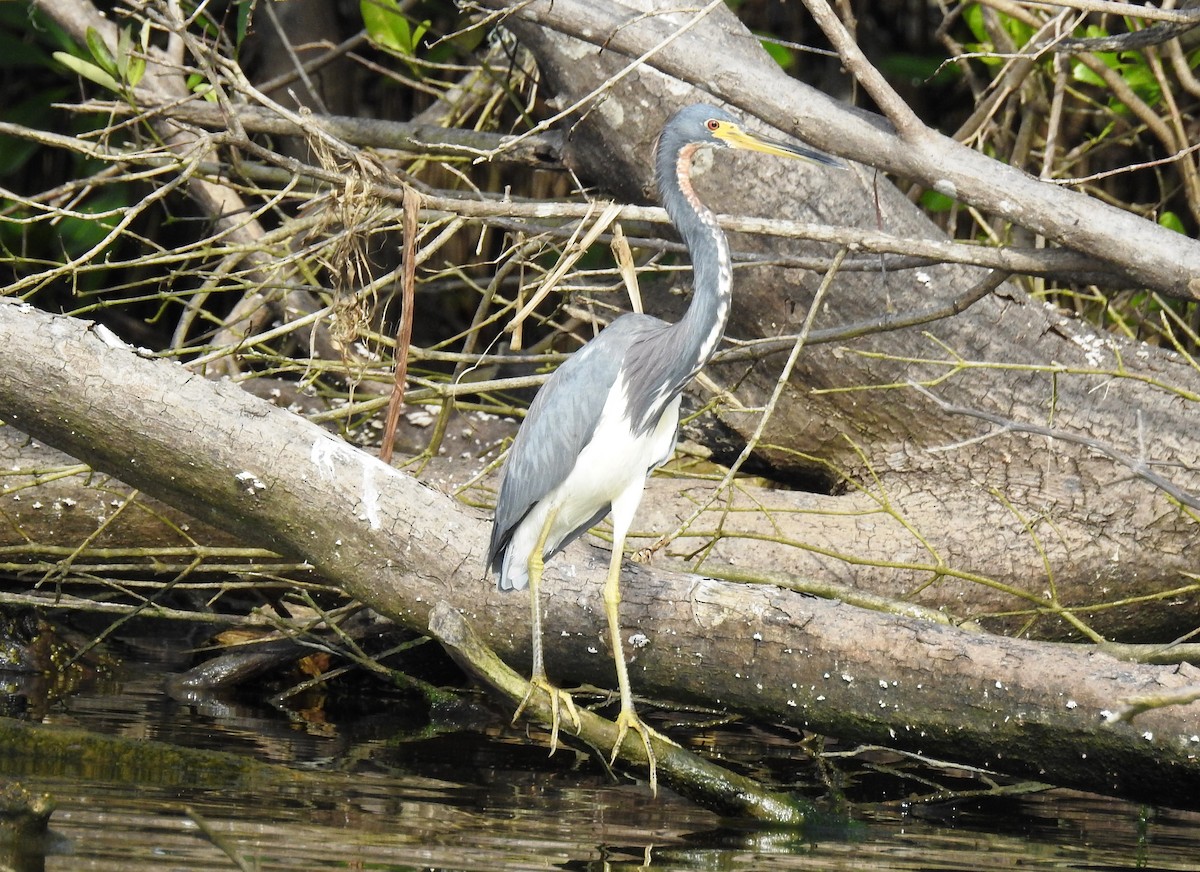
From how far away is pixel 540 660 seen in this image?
12.6 ft

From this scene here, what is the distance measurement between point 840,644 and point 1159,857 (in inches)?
36.1

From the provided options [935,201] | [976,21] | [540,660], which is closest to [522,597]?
[540,660]

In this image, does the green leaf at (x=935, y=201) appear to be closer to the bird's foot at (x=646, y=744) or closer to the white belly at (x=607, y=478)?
the white belly at (x=607, y=478)

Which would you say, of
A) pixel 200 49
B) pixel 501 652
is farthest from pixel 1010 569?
pixel 200 49

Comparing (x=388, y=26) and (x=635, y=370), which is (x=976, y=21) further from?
(x=635, y=370)

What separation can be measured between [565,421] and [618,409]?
6.6 inches

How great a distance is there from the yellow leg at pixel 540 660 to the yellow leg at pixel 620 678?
14 cm

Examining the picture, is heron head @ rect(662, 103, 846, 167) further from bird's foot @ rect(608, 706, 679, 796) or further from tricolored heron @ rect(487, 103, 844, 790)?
bird's foot @ rect(608, 706, 679, 796)

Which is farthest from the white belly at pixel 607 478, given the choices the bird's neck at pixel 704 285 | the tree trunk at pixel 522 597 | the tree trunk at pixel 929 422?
the tree trunk at pixel 929 422

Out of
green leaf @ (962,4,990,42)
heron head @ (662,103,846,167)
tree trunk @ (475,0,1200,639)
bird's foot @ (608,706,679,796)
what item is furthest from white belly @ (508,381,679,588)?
green leaf @ (962,4,990,42)

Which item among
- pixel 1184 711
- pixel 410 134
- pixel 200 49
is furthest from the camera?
pixel 410 134

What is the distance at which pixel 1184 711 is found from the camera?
3.31 m

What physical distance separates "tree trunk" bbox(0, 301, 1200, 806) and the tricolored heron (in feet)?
0.41

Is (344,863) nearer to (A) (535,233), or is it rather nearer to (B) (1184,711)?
(B) (1184,711)
